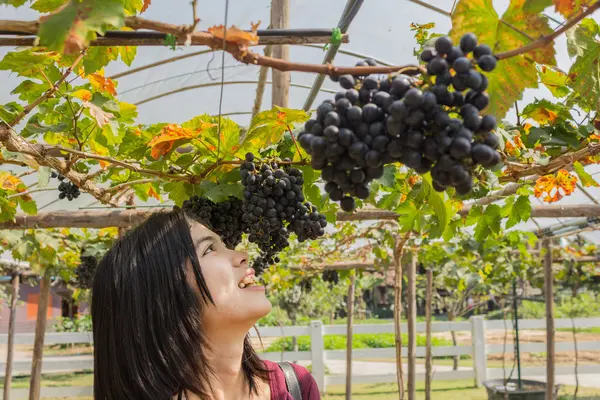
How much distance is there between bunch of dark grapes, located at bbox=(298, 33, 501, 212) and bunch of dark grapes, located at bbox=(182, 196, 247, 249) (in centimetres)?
124

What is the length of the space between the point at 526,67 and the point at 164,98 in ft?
13.1

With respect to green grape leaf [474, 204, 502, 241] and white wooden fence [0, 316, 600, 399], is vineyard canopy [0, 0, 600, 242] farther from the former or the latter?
white wooden fence [0, 316, 600, 399]

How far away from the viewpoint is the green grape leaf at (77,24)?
1.09m

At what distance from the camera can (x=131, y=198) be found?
13.2ft

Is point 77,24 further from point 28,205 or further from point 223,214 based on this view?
point 28,205

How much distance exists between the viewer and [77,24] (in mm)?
1093

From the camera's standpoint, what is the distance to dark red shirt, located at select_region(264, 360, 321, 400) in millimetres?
2264

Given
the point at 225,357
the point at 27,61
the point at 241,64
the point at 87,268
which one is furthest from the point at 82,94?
the point at 87,268

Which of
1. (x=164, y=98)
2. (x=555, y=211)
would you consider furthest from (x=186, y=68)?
(x=555, y=211)

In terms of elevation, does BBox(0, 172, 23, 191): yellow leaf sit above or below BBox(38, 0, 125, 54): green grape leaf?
above

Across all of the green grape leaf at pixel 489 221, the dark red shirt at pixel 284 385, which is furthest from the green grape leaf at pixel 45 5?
the green grape leaf at pixel 489 221

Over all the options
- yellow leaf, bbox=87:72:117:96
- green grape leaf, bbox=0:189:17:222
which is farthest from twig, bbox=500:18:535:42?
green grape leaf, bbox=0:189:17:222

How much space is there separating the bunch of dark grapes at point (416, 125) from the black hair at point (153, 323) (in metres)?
1.05

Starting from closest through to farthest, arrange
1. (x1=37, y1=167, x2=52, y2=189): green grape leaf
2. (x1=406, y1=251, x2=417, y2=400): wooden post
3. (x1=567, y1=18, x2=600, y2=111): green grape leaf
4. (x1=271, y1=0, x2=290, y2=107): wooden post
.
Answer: (x1=567, y1=18, x2=600, y2=111): green grape leaf < (x1=271, y1=0, x2=290, y2=107): wooden post < (x1=37, y1=167, x2=52, y2=189): green grape leaf < (x1=406, y1=251, x2=417, y2=400): wooden post
